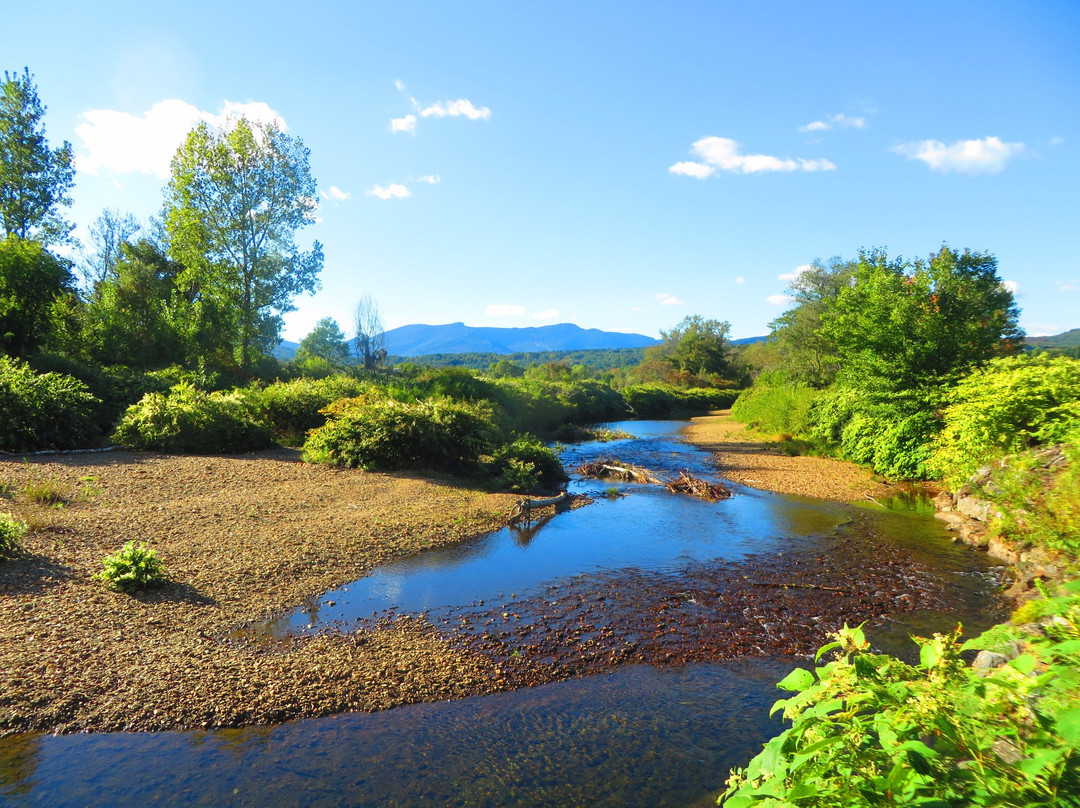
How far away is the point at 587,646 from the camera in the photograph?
21.5ft

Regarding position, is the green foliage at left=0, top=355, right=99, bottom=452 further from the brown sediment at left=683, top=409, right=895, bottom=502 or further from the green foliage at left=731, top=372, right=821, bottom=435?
the green foliage at left=731, top=372, right=821, bottom=435

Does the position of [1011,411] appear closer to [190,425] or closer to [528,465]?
[528,465]

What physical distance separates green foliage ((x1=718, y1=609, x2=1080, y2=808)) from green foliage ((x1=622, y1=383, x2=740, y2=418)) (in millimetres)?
44554

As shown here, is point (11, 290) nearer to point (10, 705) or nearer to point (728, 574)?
point (10, 705)

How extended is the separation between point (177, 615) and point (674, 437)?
2758cm

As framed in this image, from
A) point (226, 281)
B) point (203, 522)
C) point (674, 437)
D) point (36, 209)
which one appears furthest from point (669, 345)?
point (203, 522)

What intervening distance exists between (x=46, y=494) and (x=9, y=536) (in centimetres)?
273

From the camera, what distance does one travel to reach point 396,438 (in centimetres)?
1530

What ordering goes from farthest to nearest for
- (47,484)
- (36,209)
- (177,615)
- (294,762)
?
(36,209), (47,484), (177,615), (294,762)

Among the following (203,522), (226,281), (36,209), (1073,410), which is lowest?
(203,522)

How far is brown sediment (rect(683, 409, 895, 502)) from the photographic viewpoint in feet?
51.3

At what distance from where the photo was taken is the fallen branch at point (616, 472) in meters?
17.6

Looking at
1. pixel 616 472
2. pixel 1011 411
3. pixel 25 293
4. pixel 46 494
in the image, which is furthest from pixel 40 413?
pixel 1011 411

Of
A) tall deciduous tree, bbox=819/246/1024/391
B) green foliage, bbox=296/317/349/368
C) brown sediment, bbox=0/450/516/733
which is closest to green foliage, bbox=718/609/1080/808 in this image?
brown sediment, bbox=0/450/516/733
